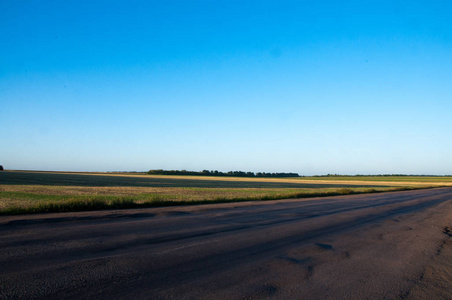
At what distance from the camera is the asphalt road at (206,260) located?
4758 millimetres

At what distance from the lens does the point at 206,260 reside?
629 cm

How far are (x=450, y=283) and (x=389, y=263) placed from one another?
1.25 meters

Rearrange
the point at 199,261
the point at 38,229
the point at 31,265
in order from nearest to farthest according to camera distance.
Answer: the point at 31,265 < the point at 199,261 < the point at 38,229

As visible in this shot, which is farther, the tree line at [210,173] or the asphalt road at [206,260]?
the tree line at [210,173]

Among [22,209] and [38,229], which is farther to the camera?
[22,209]

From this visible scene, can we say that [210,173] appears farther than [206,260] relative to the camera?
Yes

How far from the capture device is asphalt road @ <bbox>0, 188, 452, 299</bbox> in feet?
15.6

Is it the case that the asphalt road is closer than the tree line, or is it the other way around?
the asphalt road

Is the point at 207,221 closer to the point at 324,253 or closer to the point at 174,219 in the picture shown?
the point at 174,219

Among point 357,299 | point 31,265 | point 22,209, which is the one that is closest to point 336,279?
point 357,299

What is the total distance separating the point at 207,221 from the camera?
37.9 ft

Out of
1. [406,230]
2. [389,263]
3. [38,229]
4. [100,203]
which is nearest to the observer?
[389,263]

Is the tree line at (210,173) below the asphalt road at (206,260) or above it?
above

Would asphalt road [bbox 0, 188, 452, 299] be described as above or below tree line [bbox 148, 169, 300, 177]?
below
